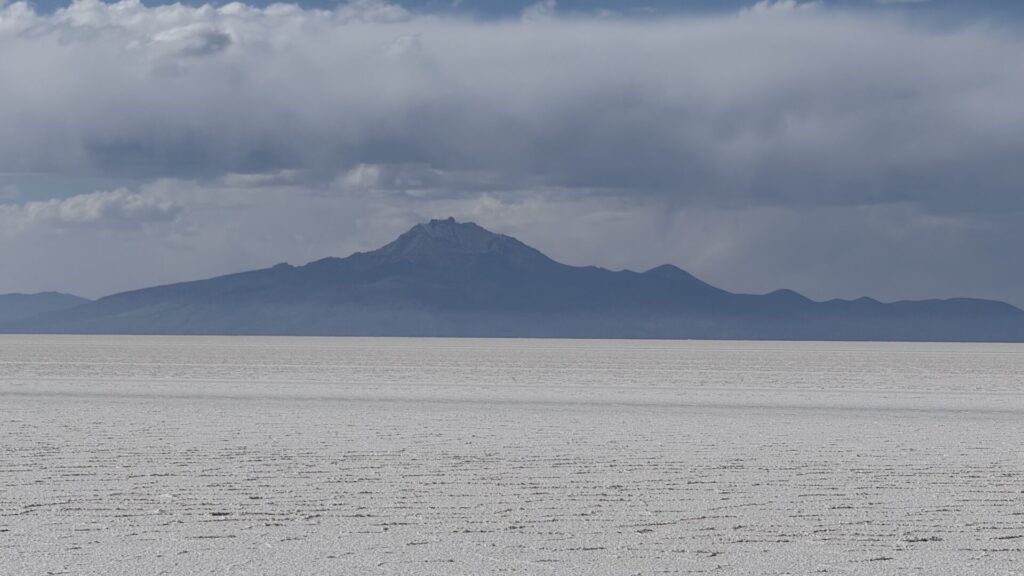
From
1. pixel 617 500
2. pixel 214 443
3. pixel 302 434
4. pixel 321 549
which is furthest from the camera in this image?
pixel 302 434

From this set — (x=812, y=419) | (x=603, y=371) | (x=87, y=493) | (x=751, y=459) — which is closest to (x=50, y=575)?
(x=87, y=493)

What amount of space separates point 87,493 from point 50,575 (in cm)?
353

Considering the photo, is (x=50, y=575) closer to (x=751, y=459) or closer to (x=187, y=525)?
(x=187, y=525)

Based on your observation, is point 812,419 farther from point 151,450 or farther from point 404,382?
point 404,382

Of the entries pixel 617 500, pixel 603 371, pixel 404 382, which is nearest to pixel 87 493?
pixel 617 500

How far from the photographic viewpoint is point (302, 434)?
56.3 ft

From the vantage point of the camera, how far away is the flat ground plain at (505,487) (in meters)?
8.64

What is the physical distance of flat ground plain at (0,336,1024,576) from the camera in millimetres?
8641

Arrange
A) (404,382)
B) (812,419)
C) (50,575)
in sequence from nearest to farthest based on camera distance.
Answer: (50,575), (812,419), (404,382)

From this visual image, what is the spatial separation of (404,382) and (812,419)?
14.1 meters

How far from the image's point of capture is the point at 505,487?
11.9 m

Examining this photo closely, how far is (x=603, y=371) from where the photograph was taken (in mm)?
41594

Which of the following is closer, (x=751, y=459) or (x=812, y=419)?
(x=751, y=459)

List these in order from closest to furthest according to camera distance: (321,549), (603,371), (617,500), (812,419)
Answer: (321,549), (617,500), (812,419), (603,371)
